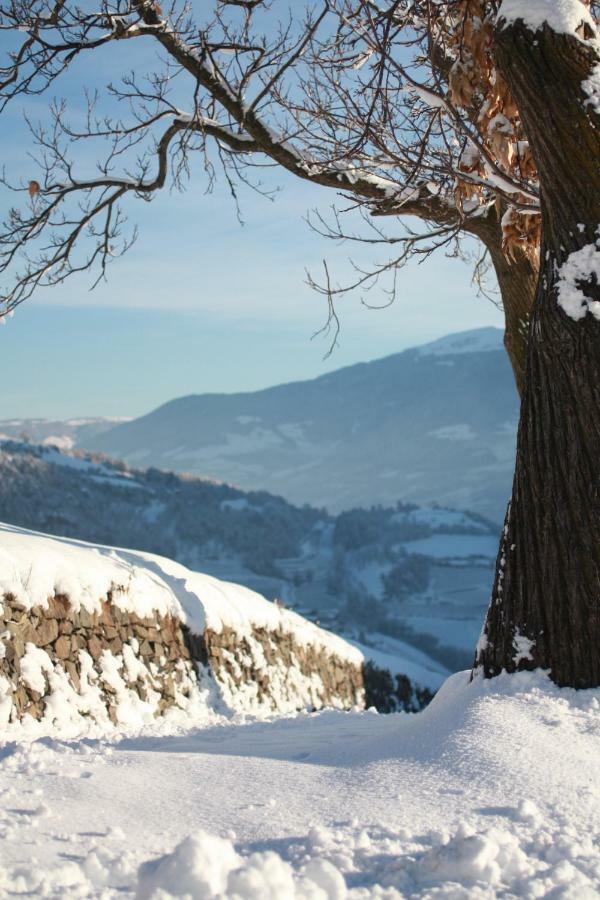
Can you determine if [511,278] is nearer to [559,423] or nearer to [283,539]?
[559,423]

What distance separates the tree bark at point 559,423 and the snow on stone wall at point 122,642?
3.56 meters

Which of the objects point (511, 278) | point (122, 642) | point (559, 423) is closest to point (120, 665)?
point (122, 642)

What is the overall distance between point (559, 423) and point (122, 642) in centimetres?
476

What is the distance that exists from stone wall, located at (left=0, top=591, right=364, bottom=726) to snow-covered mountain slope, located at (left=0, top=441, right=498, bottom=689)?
101m

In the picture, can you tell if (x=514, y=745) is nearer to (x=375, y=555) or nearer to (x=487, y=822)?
(x=487, y=822)

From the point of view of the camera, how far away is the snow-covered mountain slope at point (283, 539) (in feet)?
422

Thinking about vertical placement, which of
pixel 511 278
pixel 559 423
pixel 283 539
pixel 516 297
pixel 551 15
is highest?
pixel 551 15

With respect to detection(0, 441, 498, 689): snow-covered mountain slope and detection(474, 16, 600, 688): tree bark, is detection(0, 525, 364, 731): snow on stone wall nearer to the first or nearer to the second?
detection(474, 16, 600, 688): tree bark

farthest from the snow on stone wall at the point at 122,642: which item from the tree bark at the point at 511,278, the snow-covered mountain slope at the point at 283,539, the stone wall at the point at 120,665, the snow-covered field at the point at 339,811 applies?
the snow-covered mountain slope at the point at 283,539

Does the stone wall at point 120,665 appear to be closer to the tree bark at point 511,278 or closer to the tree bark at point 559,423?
the tree bark at point 559,423

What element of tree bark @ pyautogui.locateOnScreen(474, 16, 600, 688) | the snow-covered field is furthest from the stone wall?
tree bark @ pyautogui.locateOnScreen(474, 16, 600, 688)

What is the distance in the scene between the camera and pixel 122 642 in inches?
302

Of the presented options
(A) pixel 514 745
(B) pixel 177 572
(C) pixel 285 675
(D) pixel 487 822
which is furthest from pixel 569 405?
(C) pixel 285 675

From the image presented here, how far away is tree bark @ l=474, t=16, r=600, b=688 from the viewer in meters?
4.50
